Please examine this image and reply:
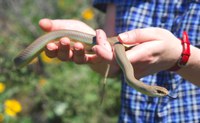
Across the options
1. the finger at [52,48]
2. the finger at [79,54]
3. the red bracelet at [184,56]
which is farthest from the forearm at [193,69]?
the finger at [52,48]

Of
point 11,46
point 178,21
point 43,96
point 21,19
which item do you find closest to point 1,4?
point 21,19

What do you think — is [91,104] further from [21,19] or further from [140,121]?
[140,121]

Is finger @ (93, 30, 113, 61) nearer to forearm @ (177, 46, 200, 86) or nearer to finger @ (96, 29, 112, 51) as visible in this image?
finger @ (96, 29, 112, 51)

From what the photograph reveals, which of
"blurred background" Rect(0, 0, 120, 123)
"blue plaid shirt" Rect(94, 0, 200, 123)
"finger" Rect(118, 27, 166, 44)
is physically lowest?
"blurred background" Rect(0, 0, 120, 123)

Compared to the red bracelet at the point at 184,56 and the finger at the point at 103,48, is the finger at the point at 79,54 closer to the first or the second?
the finger at the point at 103,48

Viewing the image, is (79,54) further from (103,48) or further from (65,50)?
(103,48)

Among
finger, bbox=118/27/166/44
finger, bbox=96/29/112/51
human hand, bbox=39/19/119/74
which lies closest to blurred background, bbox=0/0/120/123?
human hand, bbox=39/19/119/74
